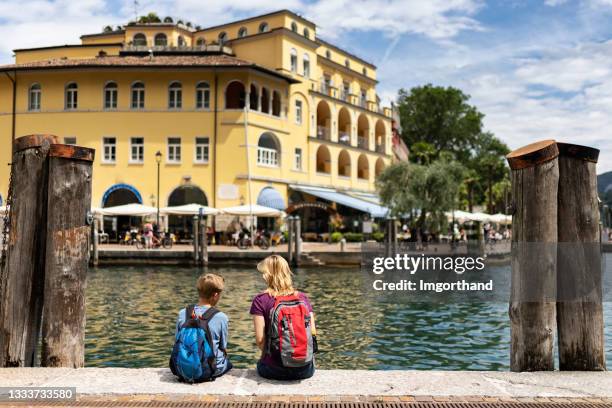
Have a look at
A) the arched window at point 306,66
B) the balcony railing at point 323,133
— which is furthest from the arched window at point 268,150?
the arched window at point 306,66

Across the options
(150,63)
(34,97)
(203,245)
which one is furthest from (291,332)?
(34,97)

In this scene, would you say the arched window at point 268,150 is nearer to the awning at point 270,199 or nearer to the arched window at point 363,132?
the awning at point 270,199

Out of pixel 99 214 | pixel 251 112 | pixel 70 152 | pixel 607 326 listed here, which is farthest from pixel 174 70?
pixel 70 152

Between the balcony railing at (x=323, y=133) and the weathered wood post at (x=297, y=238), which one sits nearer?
the weathered wood post at (x=297, y=238)

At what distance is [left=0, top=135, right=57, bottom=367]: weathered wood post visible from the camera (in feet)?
21.8

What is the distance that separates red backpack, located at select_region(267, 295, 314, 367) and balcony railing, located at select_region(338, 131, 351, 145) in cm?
4867

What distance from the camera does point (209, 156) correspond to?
43844 mm

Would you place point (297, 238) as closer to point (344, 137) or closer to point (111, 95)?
point (111, 95)

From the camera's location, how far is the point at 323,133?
52.2 m

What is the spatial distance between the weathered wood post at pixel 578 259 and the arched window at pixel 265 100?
40493 mm

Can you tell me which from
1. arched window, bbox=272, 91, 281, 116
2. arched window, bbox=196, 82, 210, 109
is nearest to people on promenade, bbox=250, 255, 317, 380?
arched window, bbox=196, 82, 210, 109

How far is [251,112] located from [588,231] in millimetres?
38629

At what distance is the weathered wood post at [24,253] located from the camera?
21.8 feet

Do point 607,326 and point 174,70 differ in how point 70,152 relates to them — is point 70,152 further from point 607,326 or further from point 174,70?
point 174,70
